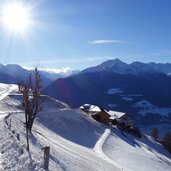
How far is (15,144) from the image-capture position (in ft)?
93.5

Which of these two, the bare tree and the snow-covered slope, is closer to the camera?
the snow-covered slope

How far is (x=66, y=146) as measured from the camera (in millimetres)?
47156

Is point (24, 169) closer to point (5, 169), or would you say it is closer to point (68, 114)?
point (5, 169)

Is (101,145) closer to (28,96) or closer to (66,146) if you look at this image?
(66,146)

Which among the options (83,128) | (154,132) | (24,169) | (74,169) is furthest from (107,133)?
(24,169)

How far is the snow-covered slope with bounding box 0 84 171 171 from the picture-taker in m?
26.3

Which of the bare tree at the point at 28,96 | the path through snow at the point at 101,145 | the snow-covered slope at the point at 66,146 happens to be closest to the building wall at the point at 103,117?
the snow-covered slope at the point at 66,146

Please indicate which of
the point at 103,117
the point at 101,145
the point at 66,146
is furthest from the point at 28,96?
the point at 103,117

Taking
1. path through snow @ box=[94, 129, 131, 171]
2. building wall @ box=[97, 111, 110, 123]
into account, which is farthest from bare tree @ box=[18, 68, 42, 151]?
building wall @ box=[97, 111, 110, 123]

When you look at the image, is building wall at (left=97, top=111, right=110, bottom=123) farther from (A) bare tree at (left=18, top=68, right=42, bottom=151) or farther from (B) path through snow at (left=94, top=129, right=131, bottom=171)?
(A) bare tree at (left=18, top=68, right=42, bottom=151)

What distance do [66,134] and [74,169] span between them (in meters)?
37.5

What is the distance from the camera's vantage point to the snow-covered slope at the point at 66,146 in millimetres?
26277

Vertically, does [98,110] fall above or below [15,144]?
below

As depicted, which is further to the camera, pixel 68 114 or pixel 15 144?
pixel 68 114
